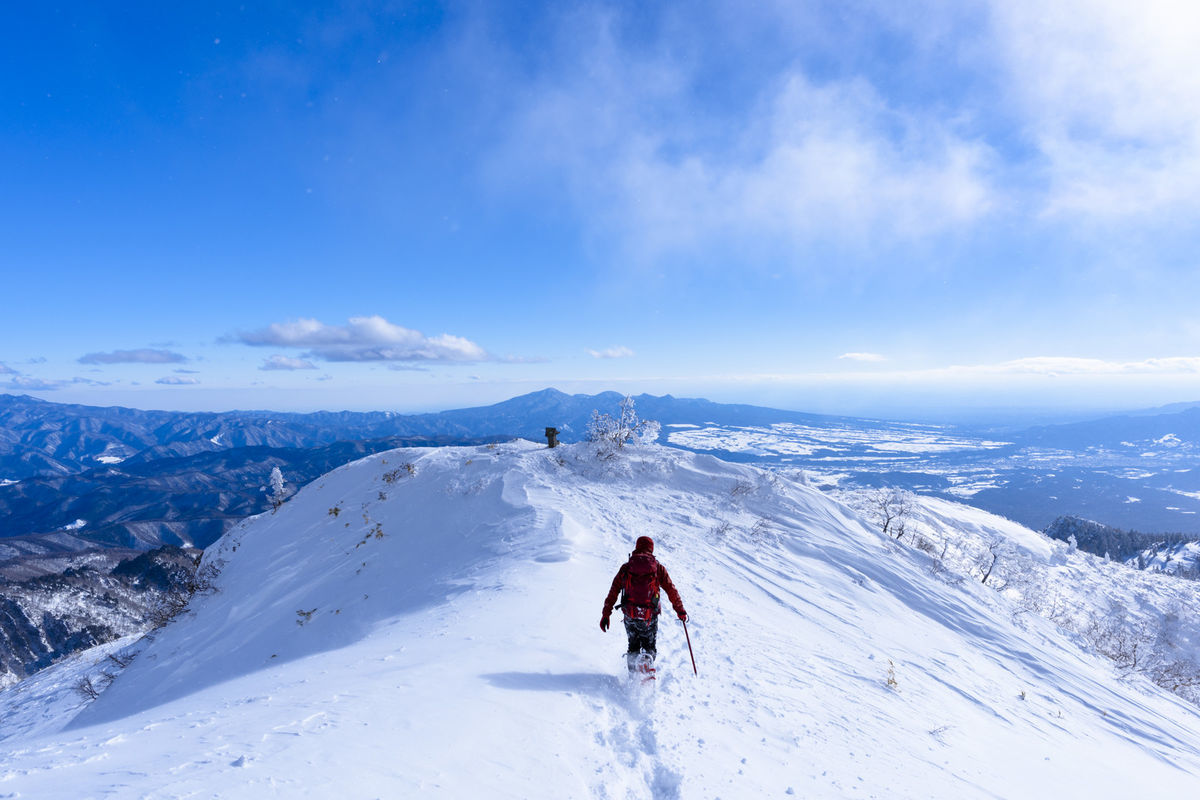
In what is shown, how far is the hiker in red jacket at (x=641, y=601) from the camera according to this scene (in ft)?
20.6

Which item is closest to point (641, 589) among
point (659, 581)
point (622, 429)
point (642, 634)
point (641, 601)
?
point (641, 601)

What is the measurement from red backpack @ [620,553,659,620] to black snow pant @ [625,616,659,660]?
68 mm

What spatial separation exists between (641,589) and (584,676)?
4.40 ft

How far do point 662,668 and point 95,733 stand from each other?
281 inches

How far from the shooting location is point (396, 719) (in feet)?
15.4

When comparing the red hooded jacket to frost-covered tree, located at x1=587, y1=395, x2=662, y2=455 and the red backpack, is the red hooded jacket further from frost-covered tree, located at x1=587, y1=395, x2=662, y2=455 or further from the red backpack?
frost-covered tree, located at x1=587, y1=395, x2=662, y2=455

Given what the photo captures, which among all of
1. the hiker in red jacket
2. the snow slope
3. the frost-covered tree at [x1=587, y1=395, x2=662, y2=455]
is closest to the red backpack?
the hiker in red jacket

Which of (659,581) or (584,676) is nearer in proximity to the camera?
(584,676)

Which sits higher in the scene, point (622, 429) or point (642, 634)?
point (622, 429)

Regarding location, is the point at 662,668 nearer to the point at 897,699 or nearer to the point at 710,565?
the point at 897,699

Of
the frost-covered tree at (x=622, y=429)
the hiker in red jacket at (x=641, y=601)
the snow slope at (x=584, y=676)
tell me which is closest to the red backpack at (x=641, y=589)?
the hiker in red jacket at (x=641, y=601)

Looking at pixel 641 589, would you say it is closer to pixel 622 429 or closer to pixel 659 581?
pixel 659 581

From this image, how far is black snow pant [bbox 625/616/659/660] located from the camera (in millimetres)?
6277

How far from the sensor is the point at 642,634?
6316 millimetres
